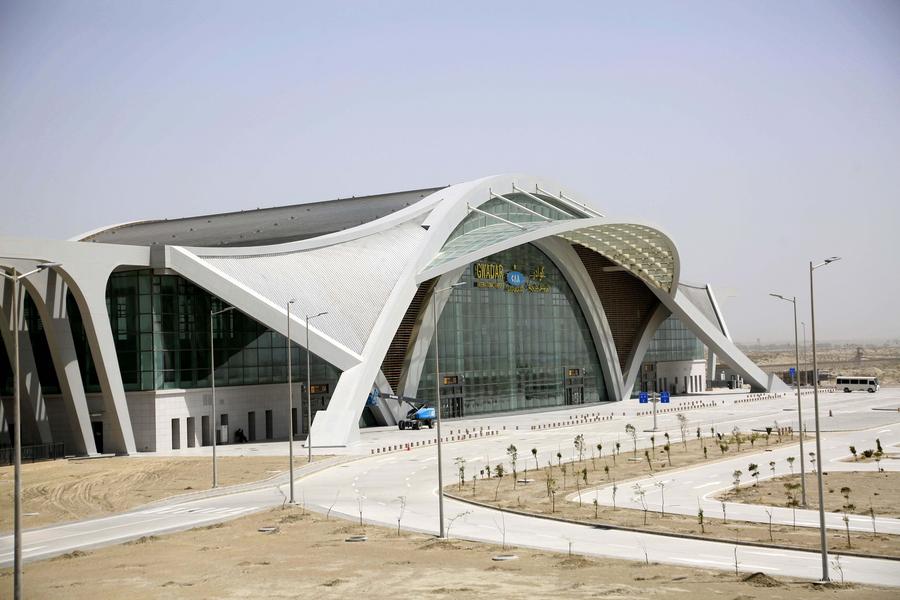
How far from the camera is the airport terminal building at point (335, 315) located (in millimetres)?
62656

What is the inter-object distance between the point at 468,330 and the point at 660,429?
22528 millimetres

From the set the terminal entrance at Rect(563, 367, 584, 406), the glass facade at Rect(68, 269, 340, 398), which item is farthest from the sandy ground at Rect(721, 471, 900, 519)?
the terminal entrance at Rect(563, 367, 584, 406)

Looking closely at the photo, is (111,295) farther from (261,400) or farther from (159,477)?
(159,477)

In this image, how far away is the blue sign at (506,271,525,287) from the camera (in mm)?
96375

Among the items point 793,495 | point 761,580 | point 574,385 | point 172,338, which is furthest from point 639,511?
point 574,385

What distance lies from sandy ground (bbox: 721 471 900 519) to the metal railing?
38.1 m

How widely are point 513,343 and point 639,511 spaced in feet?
199

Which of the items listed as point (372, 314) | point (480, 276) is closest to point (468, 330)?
point (480, 276)

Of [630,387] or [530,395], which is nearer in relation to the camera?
[530,395]

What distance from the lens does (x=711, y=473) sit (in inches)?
1932

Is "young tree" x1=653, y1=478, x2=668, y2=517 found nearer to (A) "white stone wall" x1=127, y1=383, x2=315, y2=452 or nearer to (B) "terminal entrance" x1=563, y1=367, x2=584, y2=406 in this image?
(A) "white stone wall" x1=127, y1=383, x2=315, y2=452

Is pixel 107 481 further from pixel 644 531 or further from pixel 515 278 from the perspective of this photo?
pixel 515 278

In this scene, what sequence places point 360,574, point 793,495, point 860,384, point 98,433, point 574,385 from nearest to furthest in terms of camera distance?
point 360,574 < point 793,495 < point 98,433 < point 574,385 < point 860,384

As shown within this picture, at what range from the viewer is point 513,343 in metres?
98.4
